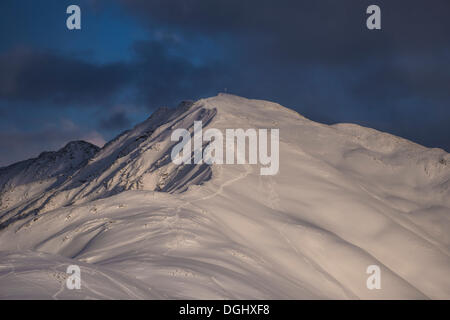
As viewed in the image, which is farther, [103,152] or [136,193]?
[103,152]

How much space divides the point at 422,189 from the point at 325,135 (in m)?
14.1

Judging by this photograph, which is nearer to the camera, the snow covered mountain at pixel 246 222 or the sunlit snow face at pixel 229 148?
the snow covered mountain at pixel 246 222

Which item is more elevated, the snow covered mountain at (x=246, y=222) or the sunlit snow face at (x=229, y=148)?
the sunlit snow face at (x=229, y=148)

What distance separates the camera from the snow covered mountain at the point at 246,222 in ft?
83.8

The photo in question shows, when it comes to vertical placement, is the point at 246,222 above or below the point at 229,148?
below

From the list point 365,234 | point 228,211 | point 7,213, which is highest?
point 228,211

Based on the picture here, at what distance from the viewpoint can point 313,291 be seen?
35406 millimetres

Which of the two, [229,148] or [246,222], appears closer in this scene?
[246,222]

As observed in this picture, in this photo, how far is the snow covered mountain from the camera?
25531mm

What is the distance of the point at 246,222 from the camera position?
44.4 metres

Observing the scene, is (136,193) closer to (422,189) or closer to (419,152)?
(422,189)

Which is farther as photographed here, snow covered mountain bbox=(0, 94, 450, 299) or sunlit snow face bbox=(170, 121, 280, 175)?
sunlit snow face bbox=(170, 121, 280, 175)

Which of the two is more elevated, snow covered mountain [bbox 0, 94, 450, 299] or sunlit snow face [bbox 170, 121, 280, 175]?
sunlit snow face [bbox 170, 121, 280, 175]
